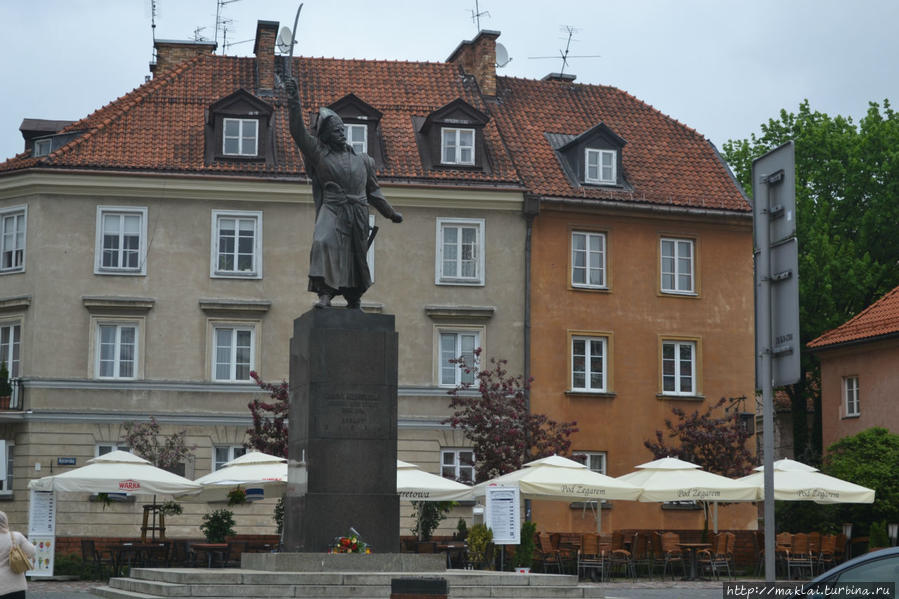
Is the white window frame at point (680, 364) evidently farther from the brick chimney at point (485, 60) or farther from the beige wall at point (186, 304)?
the brick chimney at point (485, 60)

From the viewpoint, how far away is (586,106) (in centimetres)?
4241

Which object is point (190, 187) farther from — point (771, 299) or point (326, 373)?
point (771, 299)

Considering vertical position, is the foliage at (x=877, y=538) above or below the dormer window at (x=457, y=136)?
below

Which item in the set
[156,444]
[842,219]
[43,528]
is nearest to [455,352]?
[156,444]

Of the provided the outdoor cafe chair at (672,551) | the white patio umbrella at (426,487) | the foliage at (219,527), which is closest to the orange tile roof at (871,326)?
the outdoor cafe chair at (672,551)

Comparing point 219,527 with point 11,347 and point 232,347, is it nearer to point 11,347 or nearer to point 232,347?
point 232,347

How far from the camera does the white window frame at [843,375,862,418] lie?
137 feet

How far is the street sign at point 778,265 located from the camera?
8.01 m

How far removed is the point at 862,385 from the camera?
41531mm

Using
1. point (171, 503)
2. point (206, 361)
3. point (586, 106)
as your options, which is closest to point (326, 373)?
point (171, 503)

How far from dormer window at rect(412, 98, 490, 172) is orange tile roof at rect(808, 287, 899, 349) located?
12095mm

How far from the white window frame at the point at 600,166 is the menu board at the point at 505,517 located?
53.9 feet

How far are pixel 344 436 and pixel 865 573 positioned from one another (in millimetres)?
9076

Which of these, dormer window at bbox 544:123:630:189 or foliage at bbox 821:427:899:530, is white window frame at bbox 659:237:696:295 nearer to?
dormer window at bbox 544:123:630:189
